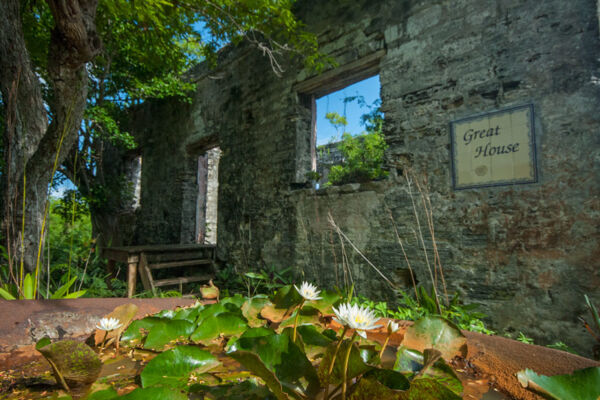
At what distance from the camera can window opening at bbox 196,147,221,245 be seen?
6125 millimetres

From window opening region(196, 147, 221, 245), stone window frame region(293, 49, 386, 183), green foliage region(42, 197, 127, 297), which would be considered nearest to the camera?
stone window frame region(293, 49, 386, 183)

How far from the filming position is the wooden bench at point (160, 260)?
164 inches

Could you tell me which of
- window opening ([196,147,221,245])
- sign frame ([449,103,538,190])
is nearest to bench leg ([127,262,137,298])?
window opening ([196,147,221,245])

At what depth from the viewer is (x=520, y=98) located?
8.00 ft

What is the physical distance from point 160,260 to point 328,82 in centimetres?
348

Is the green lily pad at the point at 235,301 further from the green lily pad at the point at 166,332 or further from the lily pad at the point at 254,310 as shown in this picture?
the green lily pad at the point at 166,332

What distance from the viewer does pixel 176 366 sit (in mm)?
664

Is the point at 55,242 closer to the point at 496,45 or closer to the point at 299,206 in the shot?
the point at 299,206

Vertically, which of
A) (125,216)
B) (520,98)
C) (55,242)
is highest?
(520,98)

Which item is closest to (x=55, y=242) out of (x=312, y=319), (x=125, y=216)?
(x=125, y=216)

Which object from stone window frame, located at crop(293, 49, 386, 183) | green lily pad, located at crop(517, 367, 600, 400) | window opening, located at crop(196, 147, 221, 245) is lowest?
green lily pad, located at crop(517, 367, 600, 400)

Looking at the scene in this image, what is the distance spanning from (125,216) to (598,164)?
756 centimetres

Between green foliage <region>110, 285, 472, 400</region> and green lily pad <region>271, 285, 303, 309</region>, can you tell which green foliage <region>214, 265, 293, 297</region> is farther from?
green foliage <region>110, 285, 472, 400</region>

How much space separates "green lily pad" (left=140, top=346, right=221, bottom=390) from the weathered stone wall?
252 cm
